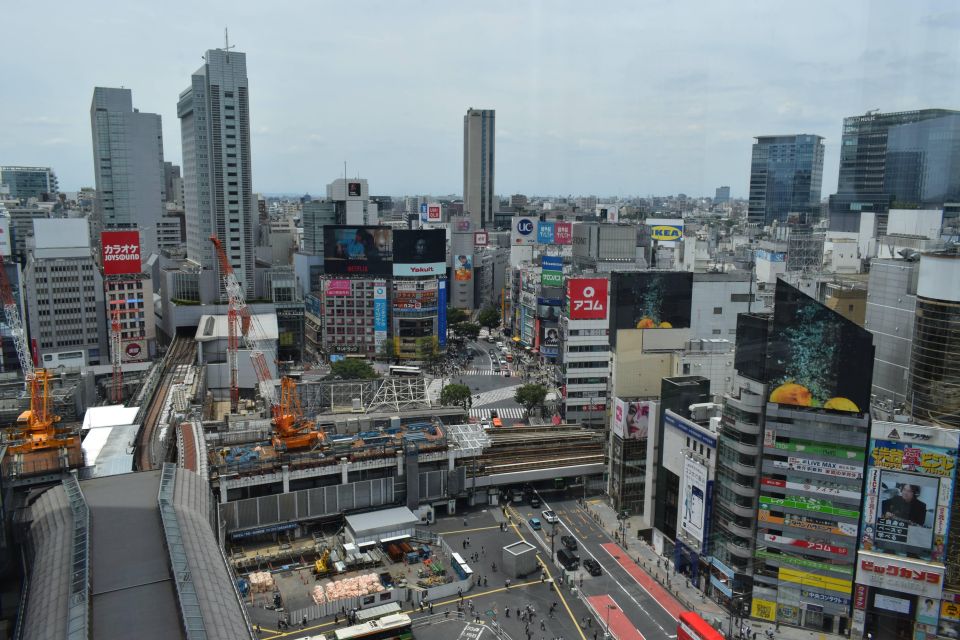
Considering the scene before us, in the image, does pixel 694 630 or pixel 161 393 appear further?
pixel 161 393

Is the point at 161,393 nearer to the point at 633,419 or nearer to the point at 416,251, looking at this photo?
the point at 416,251

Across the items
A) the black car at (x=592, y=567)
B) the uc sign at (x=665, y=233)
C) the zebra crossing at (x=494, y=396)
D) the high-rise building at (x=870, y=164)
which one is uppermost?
the high-rise building at (x=870, y=164)

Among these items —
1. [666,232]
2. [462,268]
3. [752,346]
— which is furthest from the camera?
[462,268]

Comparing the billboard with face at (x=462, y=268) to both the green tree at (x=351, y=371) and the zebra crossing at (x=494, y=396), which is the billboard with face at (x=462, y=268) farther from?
the green tree at (x=351, y=371)

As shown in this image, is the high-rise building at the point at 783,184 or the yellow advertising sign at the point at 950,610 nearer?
the yellow advertising sign at the point at 950,610

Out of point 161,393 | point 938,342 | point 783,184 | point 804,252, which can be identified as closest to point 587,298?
point 938,342

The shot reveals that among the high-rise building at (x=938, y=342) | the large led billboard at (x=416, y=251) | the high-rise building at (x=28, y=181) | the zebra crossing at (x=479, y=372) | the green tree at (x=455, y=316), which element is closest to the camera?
the high-rise building at (x=938, y=342)

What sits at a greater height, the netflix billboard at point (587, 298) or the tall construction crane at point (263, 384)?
the netflix billboard at point (587, 298)

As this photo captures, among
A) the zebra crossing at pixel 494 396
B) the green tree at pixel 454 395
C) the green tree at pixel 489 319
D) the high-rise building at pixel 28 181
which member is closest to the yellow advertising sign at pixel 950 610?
the green tree at pixel 454 395
